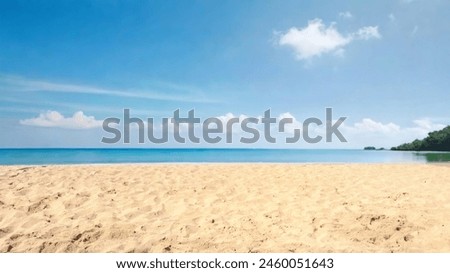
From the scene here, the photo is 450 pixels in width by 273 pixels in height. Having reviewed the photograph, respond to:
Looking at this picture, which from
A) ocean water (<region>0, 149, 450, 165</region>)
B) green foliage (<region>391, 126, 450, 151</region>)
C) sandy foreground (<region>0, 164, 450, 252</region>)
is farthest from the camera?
green foliage (<region>391, 126, 450, 151</region>)

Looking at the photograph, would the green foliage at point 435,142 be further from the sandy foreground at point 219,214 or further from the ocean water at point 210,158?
the sandy foreground at point 219,214

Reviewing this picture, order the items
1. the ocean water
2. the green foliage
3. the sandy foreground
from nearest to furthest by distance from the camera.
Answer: the sandy foreground, the ocean water, the green foliage

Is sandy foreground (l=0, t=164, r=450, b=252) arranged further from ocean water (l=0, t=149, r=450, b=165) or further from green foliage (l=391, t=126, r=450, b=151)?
green foliage (l=391, t=126, r=450, b=151)

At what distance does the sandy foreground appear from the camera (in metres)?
3.27

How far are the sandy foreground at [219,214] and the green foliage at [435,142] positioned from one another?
35.5 m

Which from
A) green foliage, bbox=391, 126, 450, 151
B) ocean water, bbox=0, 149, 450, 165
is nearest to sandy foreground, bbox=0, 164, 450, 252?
ocean water, bbox=0, 149, 450, 165

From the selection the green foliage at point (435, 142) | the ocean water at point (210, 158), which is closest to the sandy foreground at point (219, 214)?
the ocean water at point (210, 158)

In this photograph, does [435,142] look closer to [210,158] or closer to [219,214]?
[210,158]

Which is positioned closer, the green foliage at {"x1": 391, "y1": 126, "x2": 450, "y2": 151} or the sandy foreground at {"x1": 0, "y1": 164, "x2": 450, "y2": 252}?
the sandy foreground at {"x1": 0, "y1": 164, "x2": 450, "y2": 252}

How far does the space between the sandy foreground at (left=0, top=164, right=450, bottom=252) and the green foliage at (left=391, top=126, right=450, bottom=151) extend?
35.5m

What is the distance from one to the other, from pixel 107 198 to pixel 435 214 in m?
4.62
